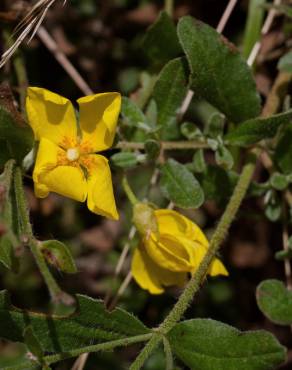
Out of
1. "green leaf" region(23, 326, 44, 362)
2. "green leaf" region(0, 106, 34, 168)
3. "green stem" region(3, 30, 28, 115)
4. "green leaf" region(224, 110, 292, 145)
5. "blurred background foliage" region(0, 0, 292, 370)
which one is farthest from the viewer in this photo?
"blurred background foliage" region(0, 0, 292, 370)

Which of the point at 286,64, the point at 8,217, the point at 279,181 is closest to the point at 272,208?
the point at 279,181

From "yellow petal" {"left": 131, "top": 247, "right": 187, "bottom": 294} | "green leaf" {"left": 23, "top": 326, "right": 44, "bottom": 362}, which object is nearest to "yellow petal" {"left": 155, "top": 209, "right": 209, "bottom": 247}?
"yellow petal" {"left": 131, "top": 247, "right": 187, "bottom": 294}

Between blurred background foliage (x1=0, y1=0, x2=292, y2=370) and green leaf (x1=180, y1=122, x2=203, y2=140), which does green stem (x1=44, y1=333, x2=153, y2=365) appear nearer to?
green leaf (x1=180, y1=122, x2=203, y2=140)

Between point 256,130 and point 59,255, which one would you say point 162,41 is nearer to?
point 256,130

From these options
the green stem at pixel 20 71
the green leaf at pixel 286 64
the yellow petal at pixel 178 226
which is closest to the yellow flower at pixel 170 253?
the yellow petal at pixel 178 226

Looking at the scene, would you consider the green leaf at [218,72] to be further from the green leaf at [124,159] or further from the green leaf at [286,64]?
the green leaf at [124,159]

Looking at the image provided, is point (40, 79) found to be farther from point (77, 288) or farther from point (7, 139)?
point (7, 139)

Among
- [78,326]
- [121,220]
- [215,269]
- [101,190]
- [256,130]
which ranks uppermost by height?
[256,130]
